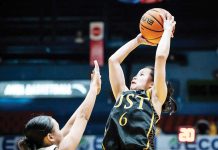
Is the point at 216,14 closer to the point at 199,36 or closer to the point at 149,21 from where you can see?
the point at 199,36

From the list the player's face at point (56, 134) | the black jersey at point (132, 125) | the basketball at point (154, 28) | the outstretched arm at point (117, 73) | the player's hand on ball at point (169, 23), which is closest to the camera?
the player's face at point (56, 134)

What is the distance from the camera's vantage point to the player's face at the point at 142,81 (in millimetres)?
3369

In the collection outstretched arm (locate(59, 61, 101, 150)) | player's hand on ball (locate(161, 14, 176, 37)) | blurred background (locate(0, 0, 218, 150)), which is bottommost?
blurred background (locate(0, 0, 218, 150))

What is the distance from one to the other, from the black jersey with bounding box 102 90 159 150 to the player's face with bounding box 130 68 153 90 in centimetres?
14

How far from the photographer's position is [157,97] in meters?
3.20

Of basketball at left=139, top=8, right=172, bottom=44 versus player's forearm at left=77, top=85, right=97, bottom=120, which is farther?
basketball at left=139, top=8, right=172, bottom=44

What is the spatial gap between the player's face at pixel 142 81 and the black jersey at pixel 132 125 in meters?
0.14

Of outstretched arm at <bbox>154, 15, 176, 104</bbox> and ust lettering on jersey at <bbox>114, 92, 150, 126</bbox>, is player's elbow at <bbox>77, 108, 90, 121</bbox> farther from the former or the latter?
outstretched arm at <bbox>154, 15, 176, 104</bbox>

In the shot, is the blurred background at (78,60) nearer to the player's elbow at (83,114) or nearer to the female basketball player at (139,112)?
the female basketball player at (139,112)

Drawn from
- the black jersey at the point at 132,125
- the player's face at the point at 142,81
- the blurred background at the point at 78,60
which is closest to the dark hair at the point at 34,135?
the black jersey at the point at 132,125

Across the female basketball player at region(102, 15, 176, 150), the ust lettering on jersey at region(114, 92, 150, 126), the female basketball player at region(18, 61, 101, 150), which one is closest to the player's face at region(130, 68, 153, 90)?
the female basketball player at region(102, 15, 176, 150)

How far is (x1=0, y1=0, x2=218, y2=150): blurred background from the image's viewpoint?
46.4 ft

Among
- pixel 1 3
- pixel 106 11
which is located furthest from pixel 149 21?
pixel 1 3

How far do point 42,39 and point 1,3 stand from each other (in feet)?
6.60
